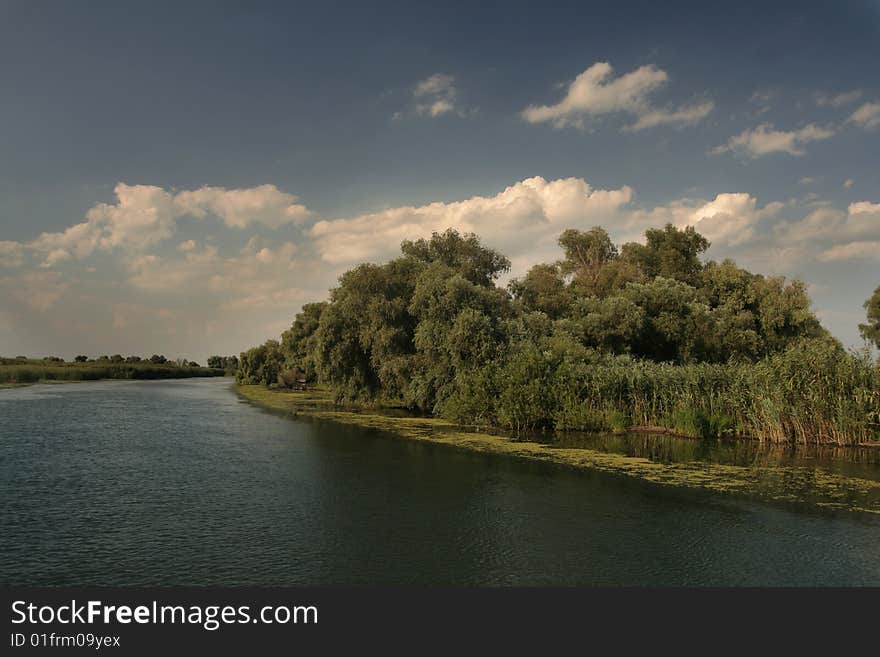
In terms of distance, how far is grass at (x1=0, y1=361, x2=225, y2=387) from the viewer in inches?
3148

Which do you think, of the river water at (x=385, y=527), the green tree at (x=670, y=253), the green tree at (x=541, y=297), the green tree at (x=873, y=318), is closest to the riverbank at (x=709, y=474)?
the river water at (x=385, y=527)

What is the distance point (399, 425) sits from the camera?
32.0m

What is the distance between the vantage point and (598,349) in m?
36.4

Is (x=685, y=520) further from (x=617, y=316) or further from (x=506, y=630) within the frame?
(x=617, y=316)

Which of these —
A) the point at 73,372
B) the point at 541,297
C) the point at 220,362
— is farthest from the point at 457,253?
the point at 220,362

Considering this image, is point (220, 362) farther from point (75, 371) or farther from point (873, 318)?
point (873, 318)

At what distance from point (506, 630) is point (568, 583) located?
197 centimetres

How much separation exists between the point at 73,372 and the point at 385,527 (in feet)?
315

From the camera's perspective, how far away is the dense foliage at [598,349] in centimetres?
2467

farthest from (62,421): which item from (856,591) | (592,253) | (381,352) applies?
(592,253)

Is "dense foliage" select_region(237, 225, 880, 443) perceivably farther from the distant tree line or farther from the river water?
the distant tree line

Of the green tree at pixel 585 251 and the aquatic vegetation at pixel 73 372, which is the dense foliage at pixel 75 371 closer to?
the aquatic vegetation at pixel 73 372

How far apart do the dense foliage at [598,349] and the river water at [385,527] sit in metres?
9.82

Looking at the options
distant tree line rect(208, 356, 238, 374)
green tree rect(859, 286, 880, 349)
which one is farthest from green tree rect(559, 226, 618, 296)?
distant tree line rect(208, 356, 238, 374)
